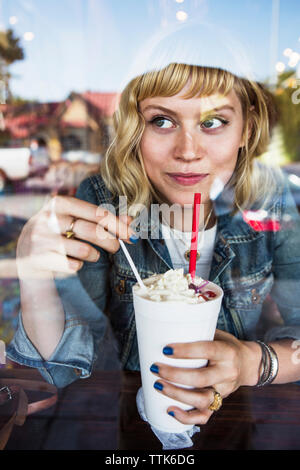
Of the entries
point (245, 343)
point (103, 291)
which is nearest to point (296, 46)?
point (245, 343)

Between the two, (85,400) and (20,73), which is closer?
(85,400)

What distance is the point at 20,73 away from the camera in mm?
→ 1104

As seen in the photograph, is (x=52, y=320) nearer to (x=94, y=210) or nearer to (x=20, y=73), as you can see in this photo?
(x=94, y=210)

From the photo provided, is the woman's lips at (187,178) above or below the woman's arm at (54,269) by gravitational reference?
above

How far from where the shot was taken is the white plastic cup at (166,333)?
0.60 m

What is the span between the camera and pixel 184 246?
90 centimetres

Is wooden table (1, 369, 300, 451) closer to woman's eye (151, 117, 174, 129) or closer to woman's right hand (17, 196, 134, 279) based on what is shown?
woman's right hand (17, 196, 134, 279)

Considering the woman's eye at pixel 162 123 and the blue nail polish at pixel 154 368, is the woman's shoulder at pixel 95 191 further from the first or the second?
the blue nail polish at pixel 154 368

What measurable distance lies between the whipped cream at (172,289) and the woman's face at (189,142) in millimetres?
240

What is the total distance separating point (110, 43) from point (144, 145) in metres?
0.36

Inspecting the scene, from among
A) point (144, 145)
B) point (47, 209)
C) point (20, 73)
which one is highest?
point (20, 73)

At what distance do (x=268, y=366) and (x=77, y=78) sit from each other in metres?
1.06

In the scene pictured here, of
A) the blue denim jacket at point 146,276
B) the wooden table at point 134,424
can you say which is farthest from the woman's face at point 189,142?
the wooden table at point 134,424

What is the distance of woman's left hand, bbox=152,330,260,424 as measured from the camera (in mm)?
634
